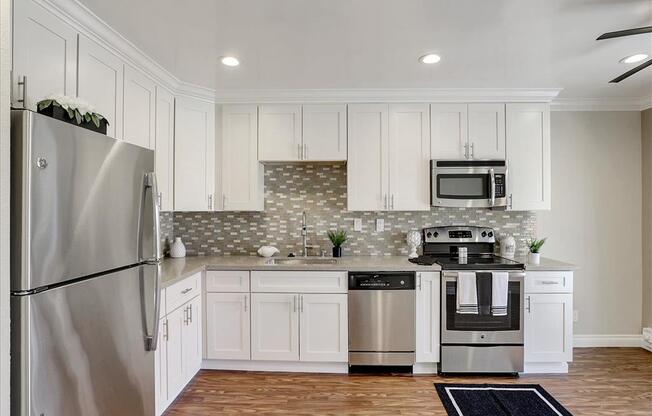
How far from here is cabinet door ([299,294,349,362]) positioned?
9.63 feet

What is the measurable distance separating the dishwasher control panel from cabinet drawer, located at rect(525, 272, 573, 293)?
993 millimetres

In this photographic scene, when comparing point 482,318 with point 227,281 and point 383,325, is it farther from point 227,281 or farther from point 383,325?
point 227,281

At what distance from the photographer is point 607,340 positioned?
140 inches

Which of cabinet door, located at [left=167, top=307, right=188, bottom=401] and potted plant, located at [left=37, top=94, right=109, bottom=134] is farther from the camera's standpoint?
cabinet door, located at [left=167, top=307, right=188, bottom=401]

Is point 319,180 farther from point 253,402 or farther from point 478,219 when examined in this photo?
point 253,402

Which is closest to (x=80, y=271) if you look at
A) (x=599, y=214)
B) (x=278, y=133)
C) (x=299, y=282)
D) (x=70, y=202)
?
(x=70, y=202)

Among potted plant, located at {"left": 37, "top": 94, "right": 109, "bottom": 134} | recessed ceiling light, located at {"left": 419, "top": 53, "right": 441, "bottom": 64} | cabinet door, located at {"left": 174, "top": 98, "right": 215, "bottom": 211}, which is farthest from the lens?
cabinet door, located at {"left": 174, "top": 98, "right": 215, "bottom": 211}

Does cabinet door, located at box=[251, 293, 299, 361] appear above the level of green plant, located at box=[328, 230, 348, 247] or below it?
below

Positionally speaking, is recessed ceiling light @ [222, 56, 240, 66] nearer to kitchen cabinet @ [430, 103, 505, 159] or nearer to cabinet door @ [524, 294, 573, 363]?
kitchen cabinet @ [430, 103, 505, 159]

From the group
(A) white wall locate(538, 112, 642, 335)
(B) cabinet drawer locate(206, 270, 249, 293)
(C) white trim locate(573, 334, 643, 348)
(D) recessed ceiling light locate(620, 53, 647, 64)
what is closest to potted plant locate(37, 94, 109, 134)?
(B) cabinet drawer locate(206, 270, 249, 293)

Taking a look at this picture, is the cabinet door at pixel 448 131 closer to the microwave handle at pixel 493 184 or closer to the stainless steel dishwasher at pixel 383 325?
the microwave handle at pixel 493 184

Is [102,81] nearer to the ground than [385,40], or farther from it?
nearer to the ground

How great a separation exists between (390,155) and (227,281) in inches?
72.9

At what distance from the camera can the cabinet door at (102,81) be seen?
1.95 metres
